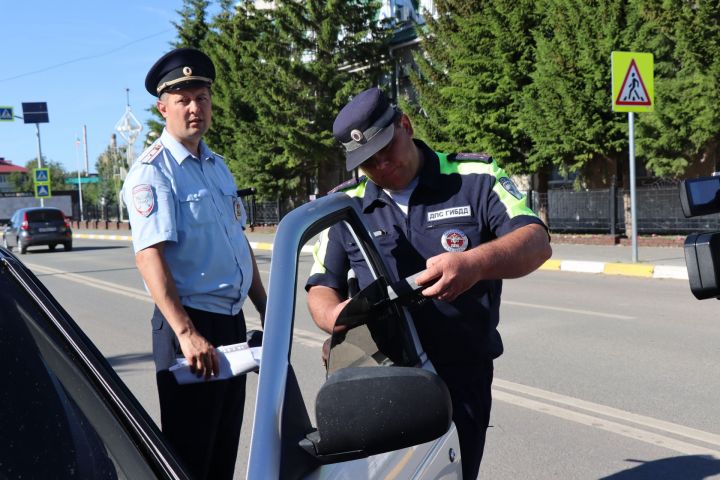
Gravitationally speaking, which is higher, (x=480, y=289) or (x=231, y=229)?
(x=231, y=229)

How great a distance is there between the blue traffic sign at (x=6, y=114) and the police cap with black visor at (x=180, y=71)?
3857cm

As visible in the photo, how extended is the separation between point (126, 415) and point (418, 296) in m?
0.83

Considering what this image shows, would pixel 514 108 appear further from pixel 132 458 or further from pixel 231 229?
pixel 132 458

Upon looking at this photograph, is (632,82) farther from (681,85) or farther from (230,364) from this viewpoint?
(230,364)

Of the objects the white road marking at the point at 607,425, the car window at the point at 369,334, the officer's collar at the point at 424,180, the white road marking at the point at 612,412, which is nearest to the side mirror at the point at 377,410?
the car window at the point at 369,334

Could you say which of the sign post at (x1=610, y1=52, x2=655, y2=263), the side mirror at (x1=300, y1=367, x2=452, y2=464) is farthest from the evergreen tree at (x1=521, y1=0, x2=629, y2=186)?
the side mirror at (x1=300, y1=367, x2=452, y2=464)

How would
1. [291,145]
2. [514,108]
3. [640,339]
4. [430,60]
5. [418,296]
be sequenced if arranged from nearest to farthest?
[418,296], [640,339], [514,108], [430,60], [291,145]

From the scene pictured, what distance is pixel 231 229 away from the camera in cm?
289

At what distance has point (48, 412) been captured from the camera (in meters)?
1.46

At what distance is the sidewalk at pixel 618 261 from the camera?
11.9 metres

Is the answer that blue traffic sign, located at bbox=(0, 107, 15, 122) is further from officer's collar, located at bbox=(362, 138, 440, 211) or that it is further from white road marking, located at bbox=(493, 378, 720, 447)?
officer's collar, located at bbox=(362, 138, 440, 211)

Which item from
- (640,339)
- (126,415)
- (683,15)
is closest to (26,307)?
(126,415)

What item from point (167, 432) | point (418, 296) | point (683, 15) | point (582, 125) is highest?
point (683, 15)

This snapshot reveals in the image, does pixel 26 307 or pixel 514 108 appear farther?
pixel 514 108
